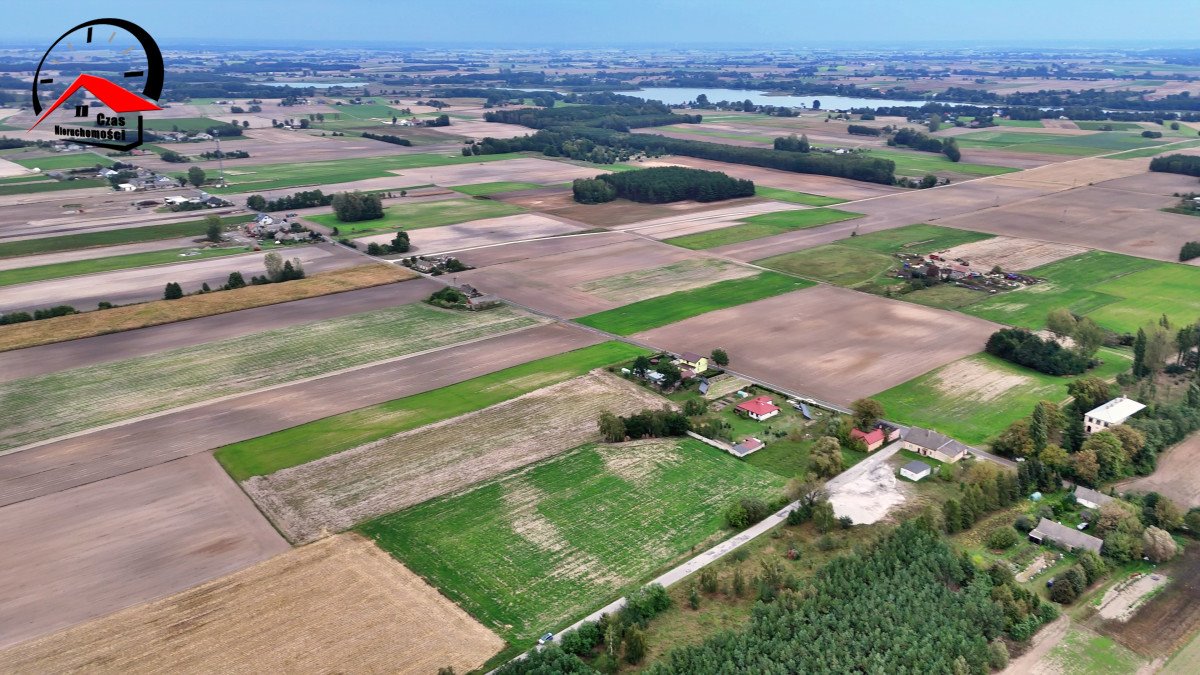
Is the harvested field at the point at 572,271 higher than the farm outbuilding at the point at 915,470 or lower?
higher

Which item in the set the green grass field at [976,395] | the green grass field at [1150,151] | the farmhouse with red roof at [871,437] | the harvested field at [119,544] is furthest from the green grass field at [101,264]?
the green grass field at [1150,151]

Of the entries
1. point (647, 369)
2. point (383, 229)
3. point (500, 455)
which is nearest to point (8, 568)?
point (500, 455)

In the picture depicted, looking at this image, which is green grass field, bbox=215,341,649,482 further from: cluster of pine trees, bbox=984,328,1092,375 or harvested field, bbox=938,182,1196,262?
harvested field, bbox=938,182,1196,262

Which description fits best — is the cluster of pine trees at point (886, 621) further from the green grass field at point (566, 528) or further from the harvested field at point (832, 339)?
→ the harvested field at point (832, 339)

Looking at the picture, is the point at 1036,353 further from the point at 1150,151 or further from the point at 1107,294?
the point at 1150,151

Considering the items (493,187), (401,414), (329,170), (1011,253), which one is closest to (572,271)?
(401,414)

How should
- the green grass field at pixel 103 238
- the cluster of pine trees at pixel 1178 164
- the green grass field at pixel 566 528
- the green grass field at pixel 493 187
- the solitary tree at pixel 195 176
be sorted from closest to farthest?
1. the green grass field at pixel 566 528
2. the green grass field at pixel 103 238
3. the solitary tree at pixel 195 176
4. the green grass field at pixel 493 187
5. the cluster of pine trees at pixel 1178 164
